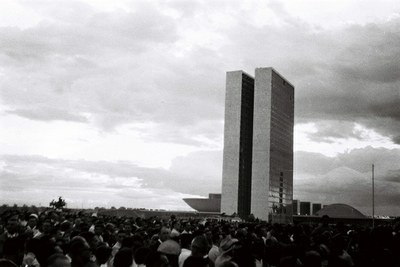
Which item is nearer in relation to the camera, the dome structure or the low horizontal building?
the low horizontal building

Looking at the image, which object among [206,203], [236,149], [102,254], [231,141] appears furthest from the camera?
[206,203]

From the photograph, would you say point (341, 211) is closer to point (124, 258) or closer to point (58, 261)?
point (124, 258)

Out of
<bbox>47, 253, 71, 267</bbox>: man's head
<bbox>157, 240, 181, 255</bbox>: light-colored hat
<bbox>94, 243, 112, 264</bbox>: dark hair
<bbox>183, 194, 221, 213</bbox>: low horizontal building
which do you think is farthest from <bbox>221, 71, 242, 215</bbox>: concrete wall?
<bbox>47, 253, 71, 267</bbox>: man's head

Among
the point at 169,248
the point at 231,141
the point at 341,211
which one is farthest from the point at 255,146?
the point at 169,248

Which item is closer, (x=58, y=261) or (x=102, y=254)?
(x=58, y=261)

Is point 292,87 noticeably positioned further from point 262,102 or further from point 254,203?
point 254,203

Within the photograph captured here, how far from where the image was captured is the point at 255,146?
475 feet

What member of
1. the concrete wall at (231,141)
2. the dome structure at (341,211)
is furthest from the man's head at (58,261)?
the dome structure at (341,211)

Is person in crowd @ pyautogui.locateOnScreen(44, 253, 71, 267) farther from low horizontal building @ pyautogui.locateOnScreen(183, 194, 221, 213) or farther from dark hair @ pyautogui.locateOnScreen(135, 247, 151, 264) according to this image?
low horizontal building @ pyautogui.locateOnScreen(183, 194, 221, 213)

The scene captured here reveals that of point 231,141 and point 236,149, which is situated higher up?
point 231,141

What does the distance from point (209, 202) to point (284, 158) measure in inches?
1367

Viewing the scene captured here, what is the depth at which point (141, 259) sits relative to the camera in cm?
755

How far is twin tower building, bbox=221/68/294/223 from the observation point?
143500 millimetres

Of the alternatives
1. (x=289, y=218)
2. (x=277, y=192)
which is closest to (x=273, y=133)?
(x=277, y=192)
